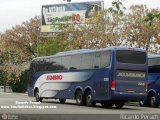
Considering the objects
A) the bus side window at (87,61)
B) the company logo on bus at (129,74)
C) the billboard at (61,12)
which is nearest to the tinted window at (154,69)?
the company logo on bus at (129,74)

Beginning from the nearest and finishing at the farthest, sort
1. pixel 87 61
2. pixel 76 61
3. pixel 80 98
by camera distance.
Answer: pixel 87 61
pixel 80 98
pixel 76 61

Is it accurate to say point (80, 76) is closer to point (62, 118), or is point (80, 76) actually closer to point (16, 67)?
point (62, 118)

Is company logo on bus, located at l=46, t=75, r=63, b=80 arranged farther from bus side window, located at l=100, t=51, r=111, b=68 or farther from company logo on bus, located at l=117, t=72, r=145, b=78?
company logo on bus, located at l=117, t=72, r=145, b=78

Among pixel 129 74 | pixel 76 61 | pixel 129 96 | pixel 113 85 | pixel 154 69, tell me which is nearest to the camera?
pixel 113 85

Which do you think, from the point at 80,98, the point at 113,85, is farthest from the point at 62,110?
the point at 80,98

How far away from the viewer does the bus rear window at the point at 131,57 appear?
87.6ft

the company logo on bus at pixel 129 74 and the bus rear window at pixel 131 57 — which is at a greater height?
the bus rear window at pixel 131 57

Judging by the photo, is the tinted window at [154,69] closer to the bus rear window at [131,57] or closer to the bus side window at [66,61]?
the bus rear window at [131,57]

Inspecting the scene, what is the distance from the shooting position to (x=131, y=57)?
27141 mm

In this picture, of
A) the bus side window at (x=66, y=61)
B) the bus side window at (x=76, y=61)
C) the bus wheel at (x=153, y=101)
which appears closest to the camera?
the bus side window at (x=76, y=61)

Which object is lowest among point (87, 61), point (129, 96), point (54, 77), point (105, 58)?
point (129, 96)

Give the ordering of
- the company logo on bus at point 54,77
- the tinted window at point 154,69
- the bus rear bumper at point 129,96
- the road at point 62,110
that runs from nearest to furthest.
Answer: the road at point 62,110 < the bus rear bumper at point 129,96 < the tinted window at point 154,69 < the company logo on bus at point 54,77

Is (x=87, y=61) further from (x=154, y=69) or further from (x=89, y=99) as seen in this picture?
(x=154, y=69)

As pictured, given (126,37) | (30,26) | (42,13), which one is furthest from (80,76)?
(30,26)
